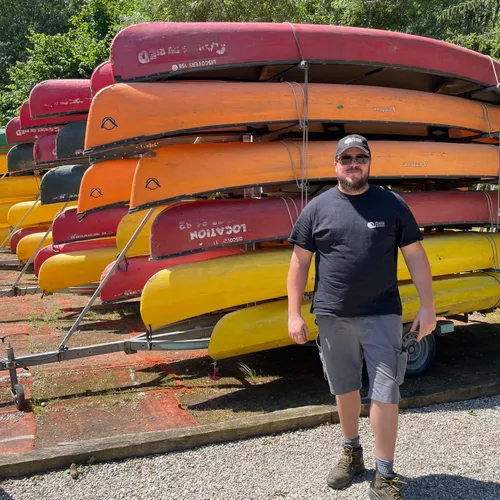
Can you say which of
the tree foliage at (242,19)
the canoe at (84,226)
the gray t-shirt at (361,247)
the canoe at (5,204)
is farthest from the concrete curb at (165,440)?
the tree foliage at (242,19)

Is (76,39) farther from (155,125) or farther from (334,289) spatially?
(334,289)

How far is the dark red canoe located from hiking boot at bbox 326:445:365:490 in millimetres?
3259

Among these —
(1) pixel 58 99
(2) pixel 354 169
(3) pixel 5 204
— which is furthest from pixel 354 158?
(3) pixel 5 204

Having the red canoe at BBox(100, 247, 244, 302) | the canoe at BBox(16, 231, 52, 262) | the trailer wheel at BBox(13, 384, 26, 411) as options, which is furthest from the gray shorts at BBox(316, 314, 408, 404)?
the canoe at BBox(16, 231, 52, 262)

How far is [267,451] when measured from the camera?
389 cm

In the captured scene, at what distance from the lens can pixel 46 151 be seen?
8.71 meters

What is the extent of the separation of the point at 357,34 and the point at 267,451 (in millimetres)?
3758

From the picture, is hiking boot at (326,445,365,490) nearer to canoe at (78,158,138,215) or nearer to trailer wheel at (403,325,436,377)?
trailer wheel at (403,325,436,377)

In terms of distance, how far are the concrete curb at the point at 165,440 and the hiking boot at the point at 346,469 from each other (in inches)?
32.1

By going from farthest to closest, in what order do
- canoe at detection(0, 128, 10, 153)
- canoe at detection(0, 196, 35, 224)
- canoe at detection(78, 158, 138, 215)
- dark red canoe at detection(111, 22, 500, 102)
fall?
canoe at detection(0, 128, 10, 153) → canoe at detection(0, 196, 35, 224) → canoe at detection(78, 158, 138, 215) → dark red canoe at detection(111, 22, 500, 102)

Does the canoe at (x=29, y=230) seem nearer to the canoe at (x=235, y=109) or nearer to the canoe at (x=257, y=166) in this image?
the canoe at (x=235, y=109)

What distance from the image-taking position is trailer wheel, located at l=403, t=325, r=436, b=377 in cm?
536

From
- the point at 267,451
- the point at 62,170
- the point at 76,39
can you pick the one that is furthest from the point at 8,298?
the point at 76,39

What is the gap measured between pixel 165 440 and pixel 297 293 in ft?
4.48
